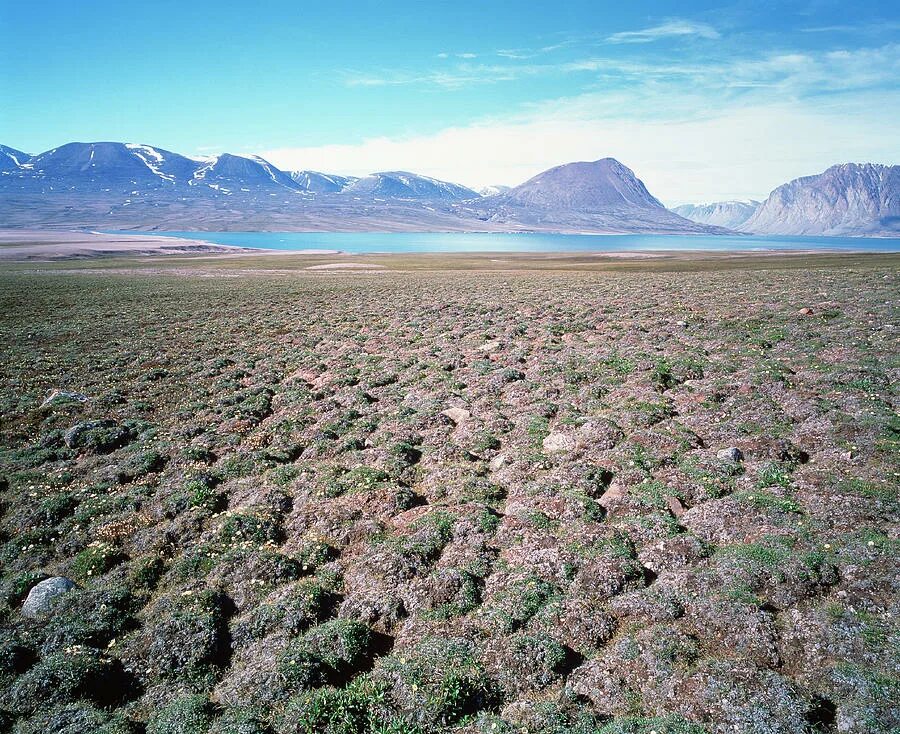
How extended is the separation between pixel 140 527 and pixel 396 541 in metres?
7.55

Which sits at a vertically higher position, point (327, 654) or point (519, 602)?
point (519, 602)

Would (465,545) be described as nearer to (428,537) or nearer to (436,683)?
(428,537)

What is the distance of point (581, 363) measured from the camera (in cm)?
2648

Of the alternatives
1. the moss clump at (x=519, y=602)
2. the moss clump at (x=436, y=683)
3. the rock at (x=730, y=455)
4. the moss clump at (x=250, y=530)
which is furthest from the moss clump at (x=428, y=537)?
the rock at (x=730, y=455)

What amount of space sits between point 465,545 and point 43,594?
975 cm

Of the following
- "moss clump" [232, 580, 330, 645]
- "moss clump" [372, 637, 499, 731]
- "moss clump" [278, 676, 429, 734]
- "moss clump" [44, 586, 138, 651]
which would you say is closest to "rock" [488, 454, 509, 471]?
Result: "moss clump" [232, 580, 330, 645]

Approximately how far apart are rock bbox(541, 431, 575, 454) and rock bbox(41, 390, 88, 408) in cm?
2147

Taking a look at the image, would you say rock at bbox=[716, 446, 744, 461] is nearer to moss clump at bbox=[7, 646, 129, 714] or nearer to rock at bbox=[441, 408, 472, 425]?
rock at bbox=[441, 408, 472, 425]

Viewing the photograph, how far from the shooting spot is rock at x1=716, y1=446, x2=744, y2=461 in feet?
50.8

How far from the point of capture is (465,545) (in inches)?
493

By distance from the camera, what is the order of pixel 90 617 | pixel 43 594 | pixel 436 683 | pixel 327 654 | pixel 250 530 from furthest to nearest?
pixel 250 530, pixel 43 594, pixel 90 617, pixel 327 654, pixel 436 683

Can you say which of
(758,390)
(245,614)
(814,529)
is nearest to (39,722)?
(245,614)

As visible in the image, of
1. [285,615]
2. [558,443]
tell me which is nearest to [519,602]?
[285,615]

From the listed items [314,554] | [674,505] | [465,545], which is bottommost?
[314,554]
